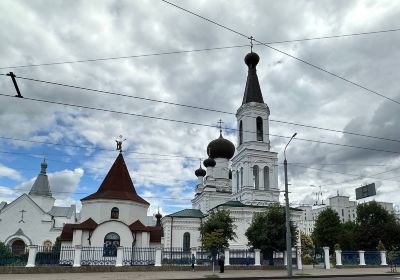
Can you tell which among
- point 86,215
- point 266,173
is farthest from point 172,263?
point 266,173

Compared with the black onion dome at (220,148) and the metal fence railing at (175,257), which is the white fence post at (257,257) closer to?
the metal fence railing at (175,257)

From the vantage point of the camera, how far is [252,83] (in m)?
49.6

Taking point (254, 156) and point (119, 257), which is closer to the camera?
point (119, 257)

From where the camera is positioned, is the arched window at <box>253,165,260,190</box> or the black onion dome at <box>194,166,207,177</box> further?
the black onion dome at <box>194,166,207,177</box>

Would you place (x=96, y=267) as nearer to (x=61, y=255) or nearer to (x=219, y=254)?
(x=61, y=255)

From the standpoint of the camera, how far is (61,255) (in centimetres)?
2558

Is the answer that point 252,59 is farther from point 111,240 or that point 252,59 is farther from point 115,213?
point 111,240

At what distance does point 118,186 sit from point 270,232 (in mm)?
16030

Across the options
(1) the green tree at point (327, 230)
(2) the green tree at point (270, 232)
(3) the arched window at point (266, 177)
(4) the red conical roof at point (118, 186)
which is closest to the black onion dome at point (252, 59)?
(3) the arched window at point (266, 177)

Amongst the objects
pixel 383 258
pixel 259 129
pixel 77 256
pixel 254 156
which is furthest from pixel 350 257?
pixel 77 256

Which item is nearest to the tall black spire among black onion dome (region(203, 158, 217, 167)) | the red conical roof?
black onion dome (region(203, 158, 217, 167))

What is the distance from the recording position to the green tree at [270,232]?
97.6ft

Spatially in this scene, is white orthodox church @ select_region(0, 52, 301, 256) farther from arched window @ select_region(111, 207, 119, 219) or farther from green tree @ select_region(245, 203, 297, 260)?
green tree @ select_region(245, 203, 297, 260)

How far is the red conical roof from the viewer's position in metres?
35.3
